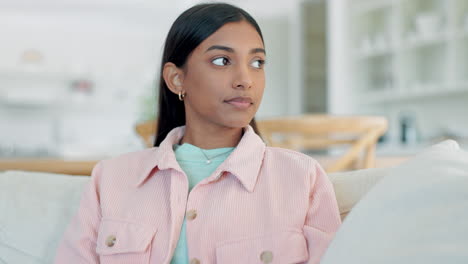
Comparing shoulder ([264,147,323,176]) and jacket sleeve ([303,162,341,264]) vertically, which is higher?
shoulder ([264,147,323,176])

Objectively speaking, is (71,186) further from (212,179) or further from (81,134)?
(81,134)

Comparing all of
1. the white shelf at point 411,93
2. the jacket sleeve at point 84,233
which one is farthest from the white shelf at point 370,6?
the jacket sleeve at point 84,233

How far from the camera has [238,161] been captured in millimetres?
1138

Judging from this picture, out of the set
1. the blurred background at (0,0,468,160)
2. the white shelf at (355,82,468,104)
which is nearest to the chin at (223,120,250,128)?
the blurred background at (0,0,468,160)

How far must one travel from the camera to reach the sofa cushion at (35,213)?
128 centimetres

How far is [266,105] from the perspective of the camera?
6539 millimetres

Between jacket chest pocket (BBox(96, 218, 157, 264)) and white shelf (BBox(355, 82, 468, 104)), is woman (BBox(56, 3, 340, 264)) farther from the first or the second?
white shelf (BBox(355, 82, 468, 104))

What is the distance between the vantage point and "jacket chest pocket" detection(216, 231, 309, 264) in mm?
1031

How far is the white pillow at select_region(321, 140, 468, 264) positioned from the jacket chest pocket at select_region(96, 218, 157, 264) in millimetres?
408

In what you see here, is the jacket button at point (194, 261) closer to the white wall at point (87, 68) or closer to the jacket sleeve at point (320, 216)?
the jacket sleeve at point (320, 216)

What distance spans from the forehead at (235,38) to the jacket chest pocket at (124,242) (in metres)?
0.38

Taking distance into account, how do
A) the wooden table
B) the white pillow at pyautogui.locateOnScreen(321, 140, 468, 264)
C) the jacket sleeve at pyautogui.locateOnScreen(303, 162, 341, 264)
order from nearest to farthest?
1. the white pillow at pyautogui.locateOnScreen(321, 140, 468, 264)
2. the jacket sleeve at pyautogui.locateOnScreen(303, 162, 341, 264)
3. the wooden table

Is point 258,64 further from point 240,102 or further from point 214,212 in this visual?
point 214,212

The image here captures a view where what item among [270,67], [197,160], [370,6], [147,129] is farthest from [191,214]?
[270,67]
